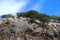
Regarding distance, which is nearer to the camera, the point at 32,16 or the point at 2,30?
the point at 2,30

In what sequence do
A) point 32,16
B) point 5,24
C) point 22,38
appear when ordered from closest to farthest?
point 22,38, point 5,24, point 32,16

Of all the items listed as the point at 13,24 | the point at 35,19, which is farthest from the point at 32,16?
the point at 13,24

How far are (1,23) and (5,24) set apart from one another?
32.3 inches

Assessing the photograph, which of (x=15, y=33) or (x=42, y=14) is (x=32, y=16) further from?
(x=15, y=33)

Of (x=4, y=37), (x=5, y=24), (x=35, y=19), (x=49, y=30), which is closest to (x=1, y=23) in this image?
(x=5, y=24)

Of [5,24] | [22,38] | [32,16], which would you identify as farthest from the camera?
[32,16]

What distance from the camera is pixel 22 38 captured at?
113ft

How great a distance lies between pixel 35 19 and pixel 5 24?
5.18 meters

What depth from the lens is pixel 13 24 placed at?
3653 cm

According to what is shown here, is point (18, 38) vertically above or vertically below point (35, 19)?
below

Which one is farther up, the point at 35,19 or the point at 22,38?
the point at 35,19

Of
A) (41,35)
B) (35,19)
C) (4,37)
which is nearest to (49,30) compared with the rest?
(41,35)

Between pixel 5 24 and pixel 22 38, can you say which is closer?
pixel 22 38

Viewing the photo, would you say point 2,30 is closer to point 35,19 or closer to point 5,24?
point 5,24
